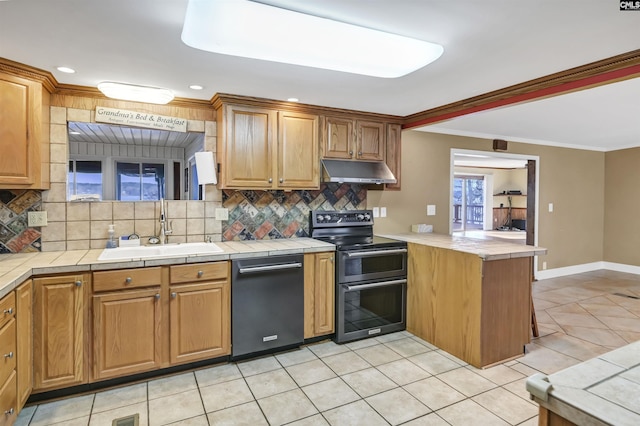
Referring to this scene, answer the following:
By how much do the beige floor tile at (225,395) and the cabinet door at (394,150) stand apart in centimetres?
233

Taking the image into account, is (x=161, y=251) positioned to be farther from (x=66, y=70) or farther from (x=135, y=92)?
(x=66, y=70)

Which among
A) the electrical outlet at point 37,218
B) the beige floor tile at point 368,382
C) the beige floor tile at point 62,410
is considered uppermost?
the electrical outlet at point 37,218

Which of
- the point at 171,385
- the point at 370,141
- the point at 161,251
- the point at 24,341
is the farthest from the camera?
the point at 370,141

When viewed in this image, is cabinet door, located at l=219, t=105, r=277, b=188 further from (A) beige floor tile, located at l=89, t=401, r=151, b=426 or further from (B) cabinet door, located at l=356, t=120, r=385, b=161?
(A) beige floor tile, located at l=89, t=401, r=151, b=426

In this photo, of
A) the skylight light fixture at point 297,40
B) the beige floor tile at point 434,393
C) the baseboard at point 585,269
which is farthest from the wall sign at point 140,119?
the baseboard at point 585,269

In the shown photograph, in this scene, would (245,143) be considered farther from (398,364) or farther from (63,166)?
(398,364)

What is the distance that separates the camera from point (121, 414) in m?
2.12

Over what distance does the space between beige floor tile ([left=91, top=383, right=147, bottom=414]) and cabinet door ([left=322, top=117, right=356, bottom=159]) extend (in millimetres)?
2350

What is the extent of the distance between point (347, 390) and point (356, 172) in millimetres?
1897

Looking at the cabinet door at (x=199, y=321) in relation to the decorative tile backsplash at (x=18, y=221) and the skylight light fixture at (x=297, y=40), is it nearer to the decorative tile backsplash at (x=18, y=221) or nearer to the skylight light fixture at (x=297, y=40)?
the decorative tile backsplash at (x=18, y=221)

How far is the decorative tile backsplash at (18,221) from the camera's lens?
Result: 8.48 ft

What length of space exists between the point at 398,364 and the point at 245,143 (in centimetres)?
218

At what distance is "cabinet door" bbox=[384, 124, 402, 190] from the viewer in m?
3.75

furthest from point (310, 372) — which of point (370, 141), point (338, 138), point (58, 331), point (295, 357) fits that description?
point (370, 141)
